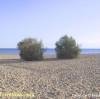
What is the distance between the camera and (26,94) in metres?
9.70

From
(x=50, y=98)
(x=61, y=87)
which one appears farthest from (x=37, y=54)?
(x=50, y=98)

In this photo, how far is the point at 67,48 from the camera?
3306 centimetres

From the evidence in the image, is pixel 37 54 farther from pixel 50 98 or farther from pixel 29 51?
pixel 50 98

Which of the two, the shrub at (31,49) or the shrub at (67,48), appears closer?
the shrub at (31,49)

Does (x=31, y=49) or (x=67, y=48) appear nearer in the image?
(x=31, y=49)

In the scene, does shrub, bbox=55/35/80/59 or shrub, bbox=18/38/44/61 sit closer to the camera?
→ shrub, bbox=18/38/44/61

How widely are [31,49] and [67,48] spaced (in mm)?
4722

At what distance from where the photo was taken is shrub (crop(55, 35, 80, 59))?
32938 mm

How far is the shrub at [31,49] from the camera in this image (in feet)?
102

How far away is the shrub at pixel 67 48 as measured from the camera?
108 ft

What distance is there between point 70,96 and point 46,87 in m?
1.93

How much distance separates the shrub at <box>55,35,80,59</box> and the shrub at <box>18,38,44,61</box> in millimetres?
2869

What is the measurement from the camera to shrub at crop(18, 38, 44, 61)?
31.2 metres

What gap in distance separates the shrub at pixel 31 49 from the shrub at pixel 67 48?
113 inches
